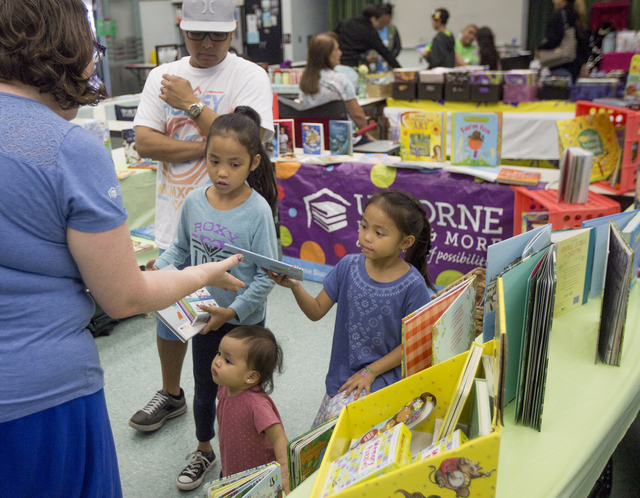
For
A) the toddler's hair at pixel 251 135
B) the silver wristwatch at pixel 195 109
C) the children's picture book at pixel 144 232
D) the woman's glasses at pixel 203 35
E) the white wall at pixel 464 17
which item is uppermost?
the white wall at pixel 464 17

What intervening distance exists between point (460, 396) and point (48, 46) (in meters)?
0.97

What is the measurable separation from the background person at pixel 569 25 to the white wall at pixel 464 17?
3.51m

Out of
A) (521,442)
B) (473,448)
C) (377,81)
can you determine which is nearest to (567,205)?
(521,442)

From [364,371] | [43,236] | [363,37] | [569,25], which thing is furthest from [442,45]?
[43,236]

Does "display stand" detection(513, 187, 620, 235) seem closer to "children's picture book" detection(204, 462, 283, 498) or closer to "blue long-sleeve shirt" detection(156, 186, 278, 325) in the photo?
"blue long-sleeve shirt" detection(156, 186, 278, 325)

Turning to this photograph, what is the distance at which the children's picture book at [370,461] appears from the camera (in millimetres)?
936

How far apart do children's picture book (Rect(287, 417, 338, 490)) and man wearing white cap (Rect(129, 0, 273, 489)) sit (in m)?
0.92

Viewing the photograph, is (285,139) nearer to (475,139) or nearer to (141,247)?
(141,247)

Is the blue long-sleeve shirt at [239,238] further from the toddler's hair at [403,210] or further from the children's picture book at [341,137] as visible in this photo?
the children's picture book at [341,137]

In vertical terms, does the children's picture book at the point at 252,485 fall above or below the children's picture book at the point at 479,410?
below

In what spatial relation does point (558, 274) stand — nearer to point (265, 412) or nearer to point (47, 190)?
point (265, 412)

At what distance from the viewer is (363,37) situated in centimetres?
647

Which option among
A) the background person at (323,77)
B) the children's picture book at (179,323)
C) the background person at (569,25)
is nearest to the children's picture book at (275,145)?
the background person at (323,77)

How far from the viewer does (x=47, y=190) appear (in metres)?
0.94
